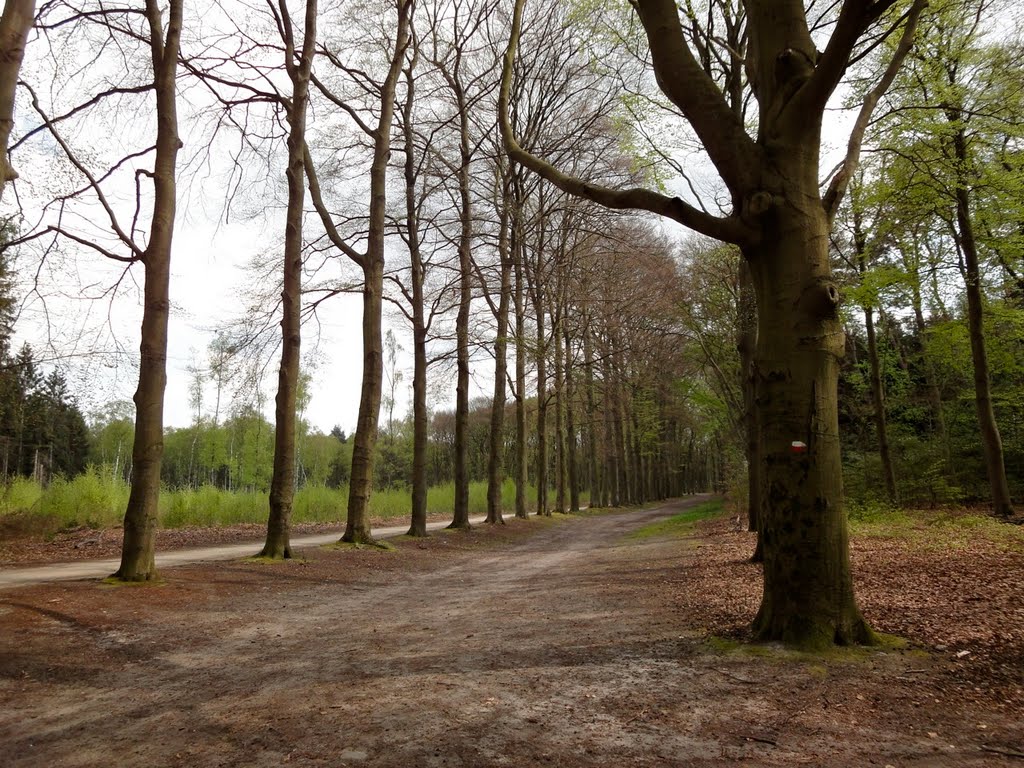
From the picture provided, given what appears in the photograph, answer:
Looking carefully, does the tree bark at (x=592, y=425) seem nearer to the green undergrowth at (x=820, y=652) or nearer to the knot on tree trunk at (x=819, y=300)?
the knot on tree trunk at (x=819, y=300)

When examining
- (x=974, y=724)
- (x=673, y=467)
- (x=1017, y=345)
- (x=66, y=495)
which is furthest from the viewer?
(x=673, y=467)

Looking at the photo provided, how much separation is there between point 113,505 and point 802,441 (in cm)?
1881

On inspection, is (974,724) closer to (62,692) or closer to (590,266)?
(62,692)

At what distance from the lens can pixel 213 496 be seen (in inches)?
815

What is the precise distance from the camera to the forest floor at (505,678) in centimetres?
302

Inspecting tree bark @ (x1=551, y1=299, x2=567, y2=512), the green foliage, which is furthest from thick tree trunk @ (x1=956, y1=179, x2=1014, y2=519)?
the green foliage

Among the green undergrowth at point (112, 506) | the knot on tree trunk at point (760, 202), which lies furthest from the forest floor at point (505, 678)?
the green undergrowth at point (112, 506)

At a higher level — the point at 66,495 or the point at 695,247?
the point at 695,247

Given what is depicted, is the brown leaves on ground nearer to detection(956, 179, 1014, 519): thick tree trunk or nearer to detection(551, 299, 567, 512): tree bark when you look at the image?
detection(956, 179, 1014, 519): thick tree trunk

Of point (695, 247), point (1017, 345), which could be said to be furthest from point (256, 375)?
point (1017, 345)

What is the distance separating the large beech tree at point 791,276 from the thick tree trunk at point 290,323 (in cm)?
738

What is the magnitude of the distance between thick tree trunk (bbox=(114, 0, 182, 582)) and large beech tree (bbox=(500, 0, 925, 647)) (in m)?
6.38

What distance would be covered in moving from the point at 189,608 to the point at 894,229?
1613 centimetres

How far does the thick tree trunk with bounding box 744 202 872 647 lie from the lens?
4.64 m
